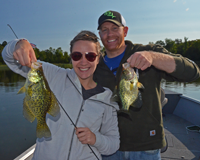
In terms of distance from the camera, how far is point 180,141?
5.83m

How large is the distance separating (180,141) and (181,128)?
110cm

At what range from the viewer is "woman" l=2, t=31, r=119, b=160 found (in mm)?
2096

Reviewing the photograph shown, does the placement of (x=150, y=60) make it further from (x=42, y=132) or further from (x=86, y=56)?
(x=42, y=132)

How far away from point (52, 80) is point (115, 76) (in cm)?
119

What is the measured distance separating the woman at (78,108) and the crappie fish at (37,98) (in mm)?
159

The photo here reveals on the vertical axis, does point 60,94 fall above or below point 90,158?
above

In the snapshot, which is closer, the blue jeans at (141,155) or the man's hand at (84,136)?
the man's hand at (84,136)

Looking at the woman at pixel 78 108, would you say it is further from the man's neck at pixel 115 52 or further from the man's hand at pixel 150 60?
the man's neck at pixel 115 52

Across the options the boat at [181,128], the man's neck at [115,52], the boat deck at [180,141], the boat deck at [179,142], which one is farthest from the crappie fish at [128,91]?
the boat deck at [180,141]

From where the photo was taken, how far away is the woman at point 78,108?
6.88 feet

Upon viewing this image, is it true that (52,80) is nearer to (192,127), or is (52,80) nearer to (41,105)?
(41,105)

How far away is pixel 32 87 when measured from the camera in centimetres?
193

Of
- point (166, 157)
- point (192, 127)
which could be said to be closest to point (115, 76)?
point (166, 157)

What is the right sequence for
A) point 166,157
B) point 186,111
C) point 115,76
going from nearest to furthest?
point 115,76
point 166,157
point 186,111
